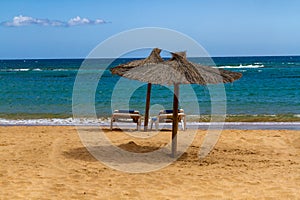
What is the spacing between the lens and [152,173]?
7.16 metres

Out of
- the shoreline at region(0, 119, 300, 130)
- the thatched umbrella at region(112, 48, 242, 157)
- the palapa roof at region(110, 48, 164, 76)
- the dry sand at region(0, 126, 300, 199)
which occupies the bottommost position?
the dry sand at region(0, 126, 300, 199)

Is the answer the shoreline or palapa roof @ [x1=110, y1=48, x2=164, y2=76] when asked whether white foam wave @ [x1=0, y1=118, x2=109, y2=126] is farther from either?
palapa roof @ [x1=110, y1=48, x2=164, y2=76]

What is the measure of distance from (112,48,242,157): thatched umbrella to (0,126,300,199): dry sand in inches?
46.6

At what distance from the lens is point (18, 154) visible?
838 centimetres

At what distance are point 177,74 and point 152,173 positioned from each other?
1.77m

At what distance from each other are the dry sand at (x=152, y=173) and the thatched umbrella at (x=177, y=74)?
1.18 m

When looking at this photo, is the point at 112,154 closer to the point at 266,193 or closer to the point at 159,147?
the point at 159,147

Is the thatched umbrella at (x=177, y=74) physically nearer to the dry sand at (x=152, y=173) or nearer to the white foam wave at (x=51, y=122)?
the dry sand at (x=152, y=173)

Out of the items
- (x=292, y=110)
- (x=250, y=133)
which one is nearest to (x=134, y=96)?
(x=292, y=110)

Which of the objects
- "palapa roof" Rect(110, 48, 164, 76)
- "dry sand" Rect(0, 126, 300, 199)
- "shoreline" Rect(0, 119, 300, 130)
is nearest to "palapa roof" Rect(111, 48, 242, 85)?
"palapa roof" Rect(110, 48, 164, 76)

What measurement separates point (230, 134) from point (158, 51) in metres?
2.82

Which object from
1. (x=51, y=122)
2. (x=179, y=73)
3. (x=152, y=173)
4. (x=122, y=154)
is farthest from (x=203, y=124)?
(x=152, y=173)

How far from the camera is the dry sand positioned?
6039 millimetres

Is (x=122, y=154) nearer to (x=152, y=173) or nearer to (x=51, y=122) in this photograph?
(x=152, y=173)
